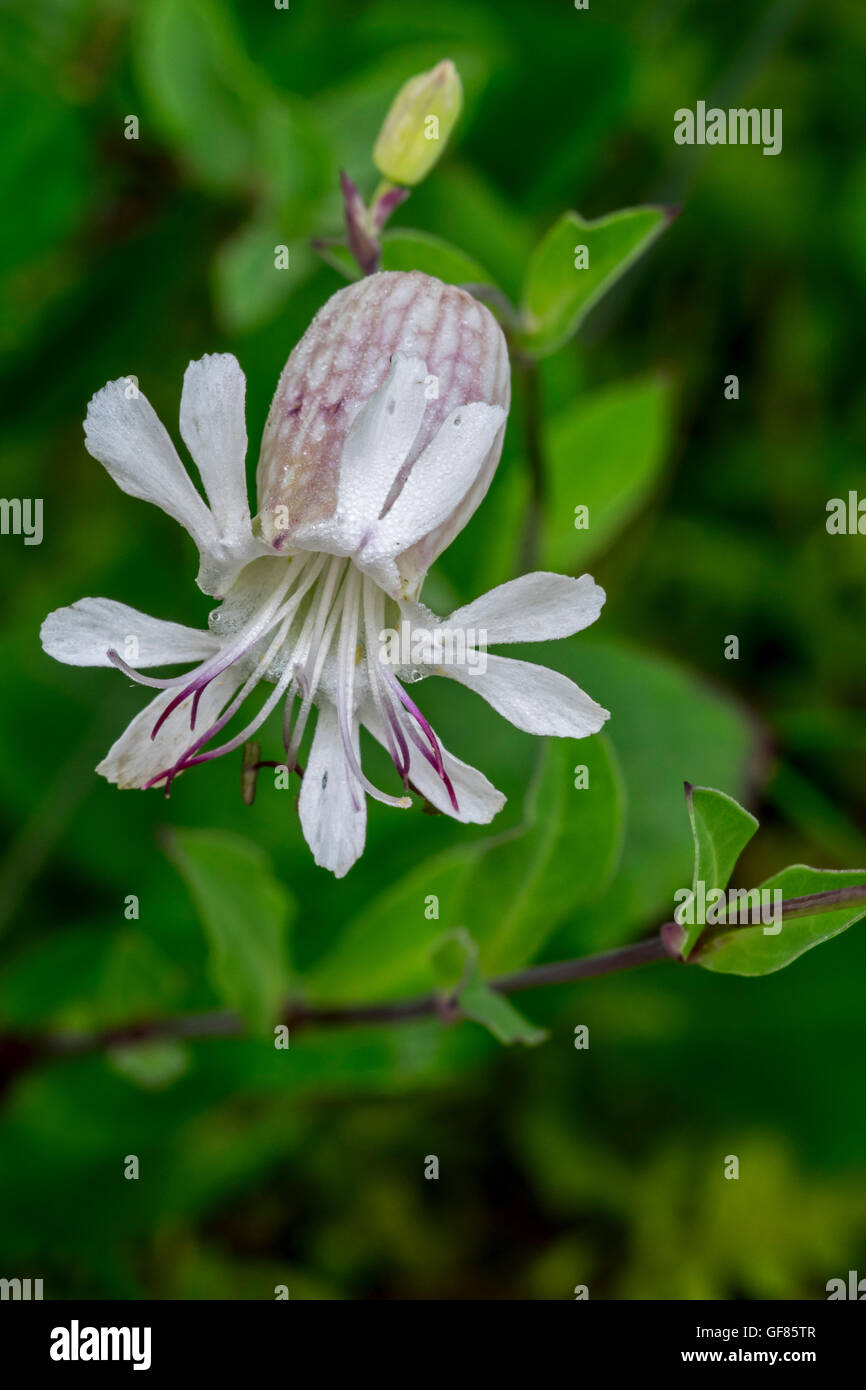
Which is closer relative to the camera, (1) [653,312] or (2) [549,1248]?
(2) [549,1248]

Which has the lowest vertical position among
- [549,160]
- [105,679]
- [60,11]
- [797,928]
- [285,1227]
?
[285,1227]

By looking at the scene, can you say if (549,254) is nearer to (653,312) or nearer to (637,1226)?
(653,312)

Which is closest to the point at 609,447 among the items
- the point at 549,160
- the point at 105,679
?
the point at 549,160

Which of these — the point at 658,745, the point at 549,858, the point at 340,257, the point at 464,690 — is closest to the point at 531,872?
the point at 549,858

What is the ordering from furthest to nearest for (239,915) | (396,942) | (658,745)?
(658,745)
(396,942)
(239,915)

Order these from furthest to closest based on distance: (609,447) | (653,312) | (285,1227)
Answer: (653,312), (285,1227), (609,447)

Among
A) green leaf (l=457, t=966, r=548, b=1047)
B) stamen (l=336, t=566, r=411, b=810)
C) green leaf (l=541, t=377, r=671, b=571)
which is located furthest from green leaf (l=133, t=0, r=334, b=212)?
green leaf (l=457, t=966, r=548, b=1047)

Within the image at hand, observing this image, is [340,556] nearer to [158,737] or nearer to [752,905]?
[158,737]
